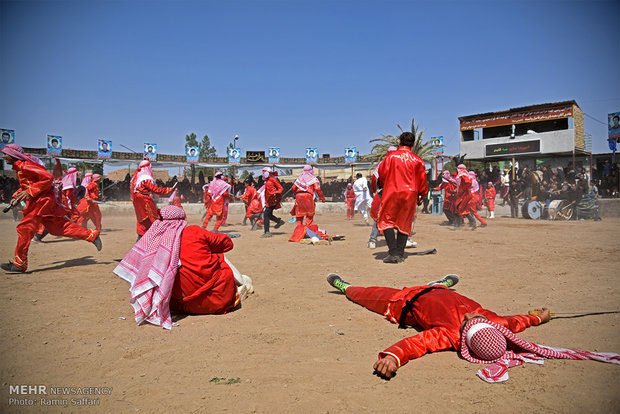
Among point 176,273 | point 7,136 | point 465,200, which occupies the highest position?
point 7,136

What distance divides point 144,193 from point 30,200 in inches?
70.5

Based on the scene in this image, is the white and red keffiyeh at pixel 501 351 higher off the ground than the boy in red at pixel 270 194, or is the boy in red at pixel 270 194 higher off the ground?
the boy in red at pixel 270 194

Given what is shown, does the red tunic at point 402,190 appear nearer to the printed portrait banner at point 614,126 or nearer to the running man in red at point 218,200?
the running man in red at point 218,200

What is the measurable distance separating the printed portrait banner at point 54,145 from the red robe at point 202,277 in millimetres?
21644

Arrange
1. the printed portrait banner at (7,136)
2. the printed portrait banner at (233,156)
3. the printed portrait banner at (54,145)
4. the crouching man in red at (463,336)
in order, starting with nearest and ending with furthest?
the crouching man in red at (463,336) → the printed portrait banner at (7,136) → the printed portrait banner at (54,145) → the printed portrait banner at (233,156)

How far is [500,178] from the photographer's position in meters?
25.3

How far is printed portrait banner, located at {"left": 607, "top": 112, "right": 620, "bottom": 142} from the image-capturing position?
63.8 ft

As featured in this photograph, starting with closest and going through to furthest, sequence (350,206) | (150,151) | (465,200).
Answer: (465,200) → (350,206) → (150,151)

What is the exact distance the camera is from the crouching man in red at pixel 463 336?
8.29ft

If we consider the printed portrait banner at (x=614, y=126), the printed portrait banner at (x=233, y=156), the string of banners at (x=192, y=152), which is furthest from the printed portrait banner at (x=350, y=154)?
the printed portrait banner at (x=614, y=126)

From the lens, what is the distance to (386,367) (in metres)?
2.41

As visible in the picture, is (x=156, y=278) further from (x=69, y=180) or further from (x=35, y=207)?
(x=69, y=180)

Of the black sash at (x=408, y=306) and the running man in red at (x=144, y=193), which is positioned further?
the running man in red at (x=144, y=193)

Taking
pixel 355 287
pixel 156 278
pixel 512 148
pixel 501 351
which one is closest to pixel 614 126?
pixel 512 148
